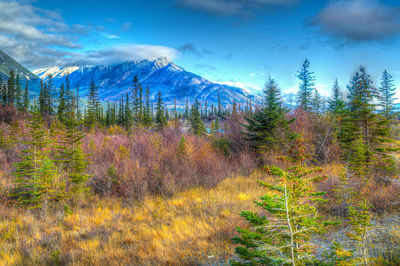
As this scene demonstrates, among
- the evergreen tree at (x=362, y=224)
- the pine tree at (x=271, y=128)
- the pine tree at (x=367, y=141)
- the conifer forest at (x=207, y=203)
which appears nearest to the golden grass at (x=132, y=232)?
the conifer forest at (x=207, y=203)

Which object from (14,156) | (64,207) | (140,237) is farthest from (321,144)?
(14,156)

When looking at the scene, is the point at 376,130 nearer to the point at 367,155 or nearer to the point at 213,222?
the point at 367,155

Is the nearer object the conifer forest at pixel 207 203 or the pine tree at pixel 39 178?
the conifer forest at pixel 207 203

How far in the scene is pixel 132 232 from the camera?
5801 millimetres

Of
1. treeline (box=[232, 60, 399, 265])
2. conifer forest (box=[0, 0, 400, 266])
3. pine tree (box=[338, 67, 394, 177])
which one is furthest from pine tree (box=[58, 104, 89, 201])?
pine tree (box=[338, 67, 394, 177])

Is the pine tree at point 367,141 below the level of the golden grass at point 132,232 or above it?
above

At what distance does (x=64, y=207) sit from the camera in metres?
→ 7.36

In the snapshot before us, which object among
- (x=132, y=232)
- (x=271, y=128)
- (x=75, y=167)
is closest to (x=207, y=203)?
(x=132, y=232)

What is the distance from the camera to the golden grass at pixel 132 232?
454 centimetres

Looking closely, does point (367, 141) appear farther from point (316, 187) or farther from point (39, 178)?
point (39, 178)

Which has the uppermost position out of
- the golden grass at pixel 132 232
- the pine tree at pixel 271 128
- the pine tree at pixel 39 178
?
the pine tree at pixel 271 128

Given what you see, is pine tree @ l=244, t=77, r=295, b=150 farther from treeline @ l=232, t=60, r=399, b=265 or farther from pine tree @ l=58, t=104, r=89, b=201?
pine tree @ l=58, t=104, r=89, b=201

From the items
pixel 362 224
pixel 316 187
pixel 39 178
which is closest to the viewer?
pixel 362 224

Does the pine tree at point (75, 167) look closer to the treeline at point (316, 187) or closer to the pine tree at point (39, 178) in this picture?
the pine tree at point (39, 178)
